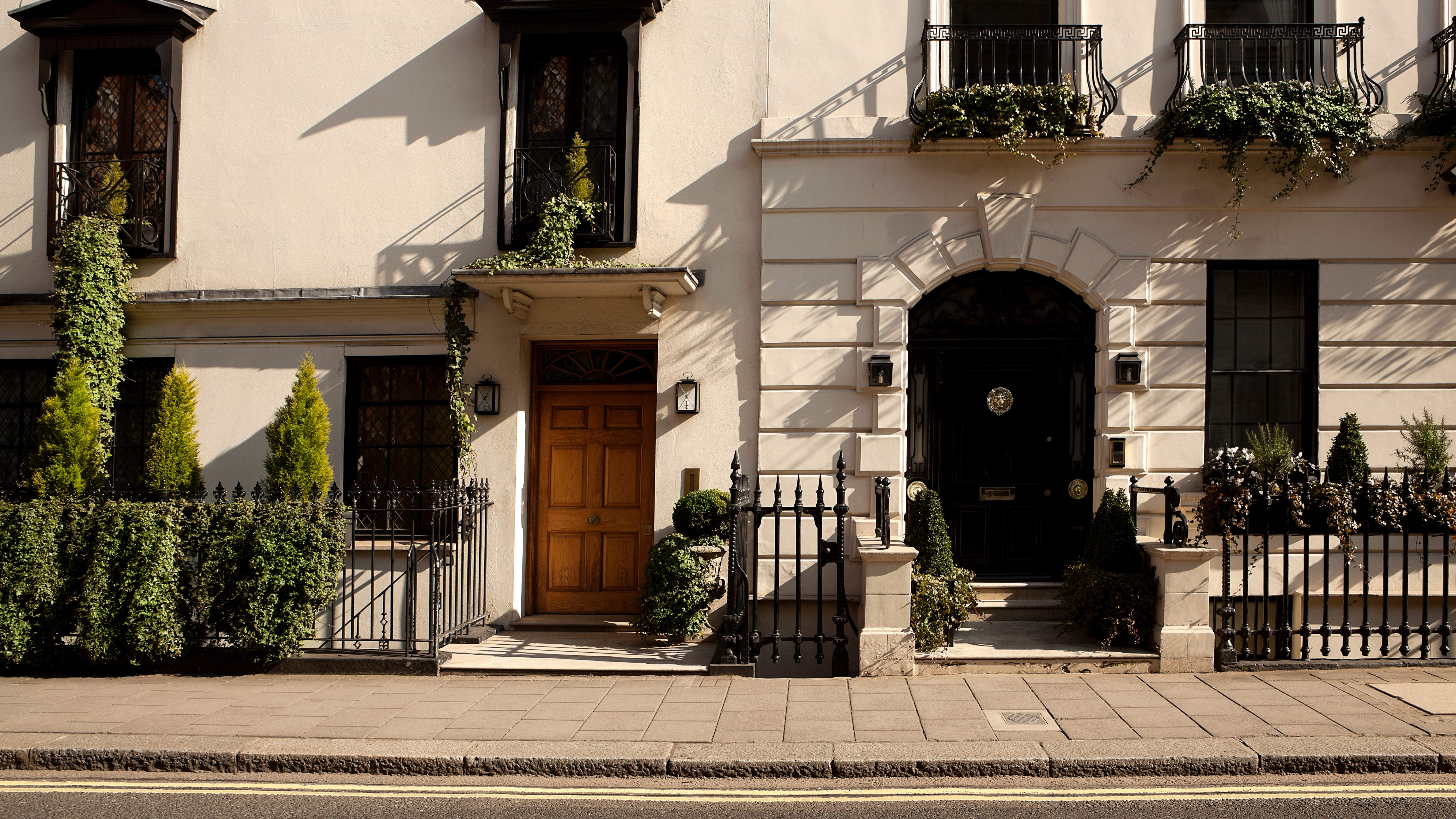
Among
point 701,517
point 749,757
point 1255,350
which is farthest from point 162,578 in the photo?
point 1255,350

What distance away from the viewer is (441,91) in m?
10.1

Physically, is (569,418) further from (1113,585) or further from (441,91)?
(1113,585)

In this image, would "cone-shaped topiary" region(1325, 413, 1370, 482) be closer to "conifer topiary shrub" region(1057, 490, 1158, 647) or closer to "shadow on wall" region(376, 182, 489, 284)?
"conifer topiary shrub" region(1057, 490, 1158, 647)

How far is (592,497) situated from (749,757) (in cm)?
504

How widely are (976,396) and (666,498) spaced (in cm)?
340

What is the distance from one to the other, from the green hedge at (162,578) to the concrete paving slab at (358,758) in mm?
2145

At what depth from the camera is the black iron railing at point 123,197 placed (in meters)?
10.4

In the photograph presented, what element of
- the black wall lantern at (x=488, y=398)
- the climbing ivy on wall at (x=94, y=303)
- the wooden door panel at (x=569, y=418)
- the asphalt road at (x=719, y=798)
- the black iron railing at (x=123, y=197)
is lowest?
the asphalt road at (x=719, y=798)

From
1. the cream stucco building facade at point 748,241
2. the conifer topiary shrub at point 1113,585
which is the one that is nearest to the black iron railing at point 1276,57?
the cream stucco building facade at point 748,241

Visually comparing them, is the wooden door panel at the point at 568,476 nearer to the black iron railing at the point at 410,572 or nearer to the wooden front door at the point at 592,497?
the wooden front door at the point at 592,497

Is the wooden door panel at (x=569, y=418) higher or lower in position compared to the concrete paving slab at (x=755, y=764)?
higher

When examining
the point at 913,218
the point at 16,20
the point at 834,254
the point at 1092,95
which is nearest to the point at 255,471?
the point at 16,20

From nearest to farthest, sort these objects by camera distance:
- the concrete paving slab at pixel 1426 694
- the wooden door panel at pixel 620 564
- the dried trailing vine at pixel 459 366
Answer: the concrete paving slab at pixel 1426 694
the dried trailing vine at pixel 459 366
the wooden door panel at pixel 620 564

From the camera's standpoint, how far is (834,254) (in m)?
9.64
